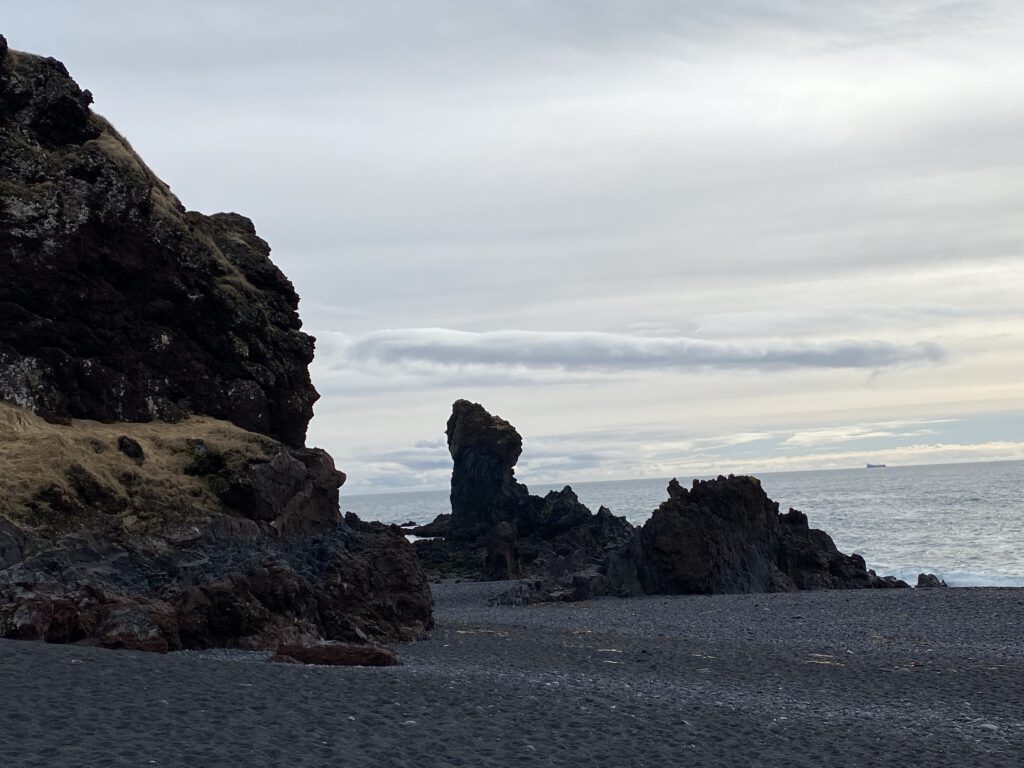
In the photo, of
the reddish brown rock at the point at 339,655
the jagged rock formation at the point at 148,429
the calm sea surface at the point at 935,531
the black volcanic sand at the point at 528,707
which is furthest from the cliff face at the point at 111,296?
the calm sea surface at the point at 935,531

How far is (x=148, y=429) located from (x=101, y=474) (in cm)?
539

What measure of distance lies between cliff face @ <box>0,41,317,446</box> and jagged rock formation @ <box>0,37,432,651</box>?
7 cm

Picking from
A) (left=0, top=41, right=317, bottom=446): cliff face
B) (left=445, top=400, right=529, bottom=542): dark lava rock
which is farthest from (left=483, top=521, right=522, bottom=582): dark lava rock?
(left=0, top=41, right=317, bottom=446): cliff face

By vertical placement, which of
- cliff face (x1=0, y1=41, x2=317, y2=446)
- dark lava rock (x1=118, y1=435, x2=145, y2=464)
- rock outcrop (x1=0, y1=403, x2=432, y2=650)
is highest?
cliff face (x1=0, y1=41, x2=317, y2=446)

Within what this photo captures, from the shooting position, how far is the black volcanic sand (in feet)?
44.9

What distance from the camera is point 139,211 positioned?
38156 millimetres

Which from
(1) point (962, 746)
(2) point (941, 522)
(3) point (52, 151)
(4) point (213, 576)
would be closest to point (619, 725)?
(1) point (962, 746)

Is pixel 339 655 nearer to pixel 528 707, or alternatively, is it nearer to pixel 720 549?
pixel 528 707

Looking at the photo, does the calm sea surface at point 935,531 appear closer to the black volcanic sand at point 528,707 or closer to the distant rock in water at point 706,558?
the distant rock in water at point 706,558

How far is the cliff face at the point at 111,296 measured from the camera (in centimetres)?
3434

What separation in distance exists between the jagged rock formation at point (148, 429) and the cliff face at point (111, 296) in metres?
0.07

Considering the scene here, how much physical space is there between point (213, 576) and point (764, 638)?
55.2 feet

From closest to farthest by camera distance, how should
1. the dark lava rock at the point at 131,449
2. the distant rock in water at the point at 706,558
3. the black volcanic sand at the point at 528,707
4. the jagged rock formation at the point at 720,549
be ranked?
the black volcanic sand at the point at 528,707, the dark lava rock at the point at 131,449, the jagged rock formation at the point at 720,549, the distant rock in water at the point at 706,558

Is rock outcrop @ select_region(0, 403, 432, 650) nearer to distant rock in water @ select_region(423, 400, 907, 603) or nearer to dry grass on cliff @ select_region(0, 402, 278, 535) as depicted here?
dry grass on cliff @ select_region(0, 402, 278, 535)
